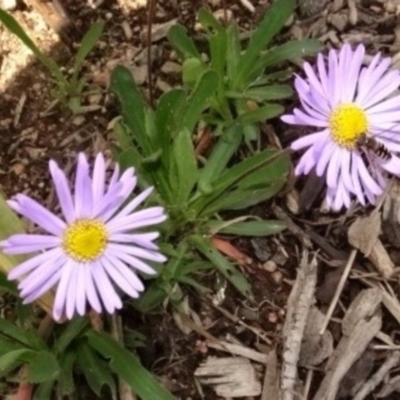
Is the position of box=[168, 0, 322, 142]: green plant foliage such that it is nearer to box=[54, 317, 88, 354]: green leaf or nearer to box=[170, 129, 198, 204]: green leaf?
box=[170, 129, 198, 204]: green leaf

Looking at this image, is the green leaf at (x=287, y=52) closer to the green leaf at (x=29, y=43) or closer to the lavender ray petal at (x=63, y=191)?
the green leaf at (x=29, y=43)

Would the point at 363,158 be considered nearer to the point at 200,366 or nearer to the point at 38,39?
the point at 200,366

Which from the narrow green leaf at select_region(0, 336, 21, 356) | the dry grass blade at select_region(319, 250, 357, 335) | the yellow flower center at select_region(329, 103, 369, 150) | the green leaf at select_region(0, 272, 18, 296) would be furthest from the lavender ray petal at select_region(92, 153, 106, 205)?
the dry grass blade at select_region(319, 250, 357, 335)

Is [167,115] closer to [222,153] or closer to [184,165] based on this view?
[184,165]

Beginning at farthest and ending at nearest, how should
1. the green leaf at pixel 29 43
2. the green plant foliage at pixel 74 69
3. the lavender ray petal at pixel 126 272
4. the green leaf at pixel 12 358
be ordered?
the green plant foliage at pixel 74 69
the green leaf at pixel 29 43
the green leaf at pixel 12 358
the lavender ray petal at pixel 126 272

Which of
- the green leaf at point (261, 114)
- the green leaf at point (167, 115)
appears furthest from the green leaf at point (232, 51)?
the green leaf at point (167, 115)

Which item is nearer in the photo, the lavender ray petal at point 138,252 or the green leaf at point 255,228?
the lavender ray petal at point 138,252

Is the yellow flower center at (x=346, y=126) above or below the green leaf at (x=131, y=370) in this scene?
above

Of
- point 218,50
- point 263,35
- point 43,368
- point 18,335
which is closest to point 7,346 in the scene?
point 18,335
